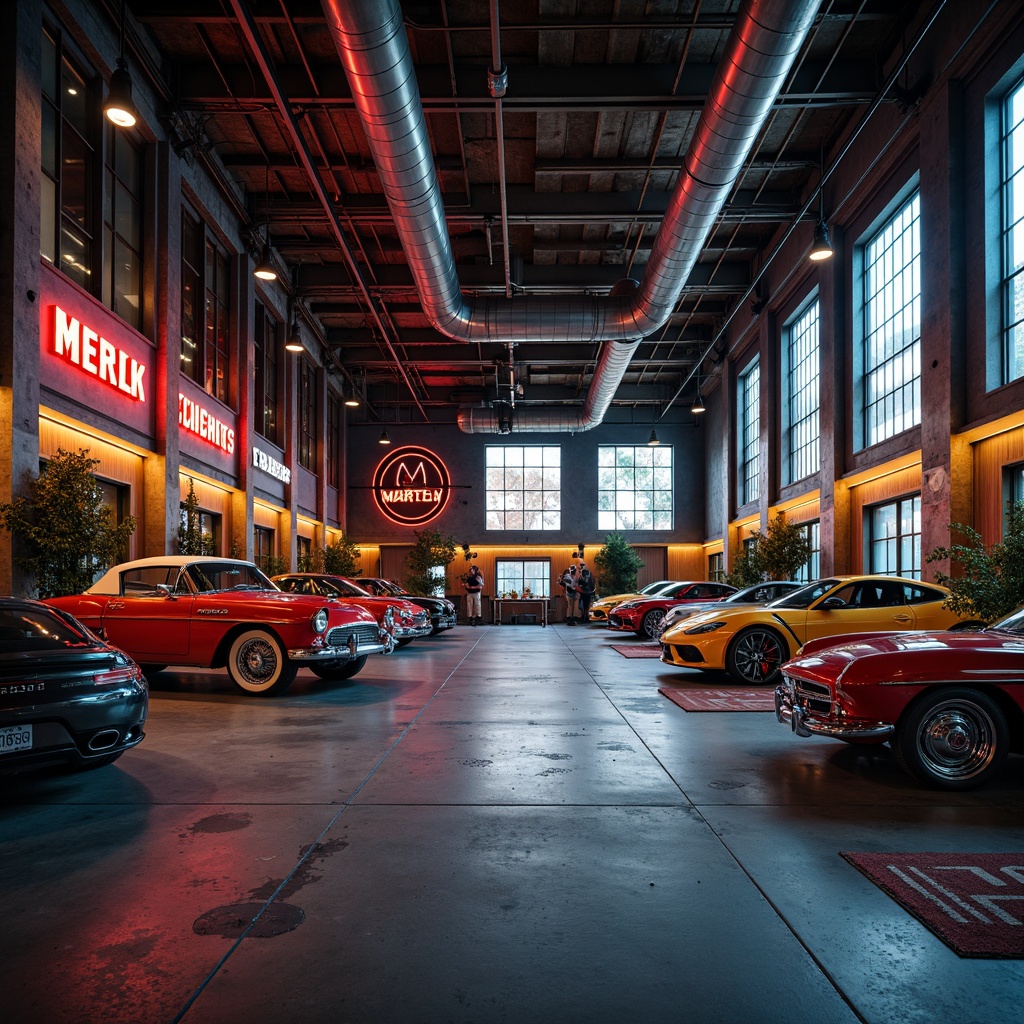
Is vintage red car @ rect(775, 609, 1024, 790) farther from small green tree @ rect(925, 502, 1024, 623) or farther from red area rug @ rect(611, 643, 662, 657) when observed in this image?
red area rug @ rect(611, 643, 662, 657)

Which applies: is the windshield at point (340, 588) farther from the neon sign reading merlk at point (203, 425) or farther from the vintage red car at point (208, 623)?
the vintage red car at point (208, 623)

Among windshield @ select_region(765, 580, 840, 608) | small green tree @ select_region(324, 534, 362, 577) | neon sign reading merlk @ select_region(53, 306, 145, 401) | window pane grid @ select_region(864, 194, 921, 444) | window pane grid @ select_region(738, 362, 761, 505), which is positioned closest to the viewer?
windshield @ select_region(765, 580, 840, 608)

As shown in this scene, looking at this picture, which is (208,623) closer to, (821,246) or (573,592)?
(821,246)

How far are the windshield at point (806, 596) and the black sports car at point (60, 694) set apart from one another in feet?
25.8

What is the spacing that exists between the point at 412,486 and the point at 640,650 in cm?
2109

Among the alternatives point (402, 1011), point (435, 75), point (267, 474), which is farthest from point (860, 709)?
point (267, 474)

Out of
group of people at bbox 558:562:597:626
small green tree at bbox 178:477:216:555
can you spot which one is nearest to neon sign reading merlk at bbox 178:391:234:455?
small green tree at bbox 178:477:216:555

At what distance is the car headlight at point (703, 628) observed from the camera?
10934 mm

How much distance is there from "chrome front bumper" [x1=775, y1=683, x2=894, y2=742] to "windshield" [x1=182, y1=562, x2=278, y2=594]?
22.1 feet

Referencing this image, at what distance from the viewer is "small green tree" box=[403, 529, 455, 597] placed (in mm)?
31078

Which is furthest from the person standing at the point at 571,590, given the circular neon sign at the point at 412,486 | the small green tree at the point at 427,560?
the circular neon sign at the point at 412,486

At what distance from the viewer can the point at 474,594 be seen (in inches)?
1284

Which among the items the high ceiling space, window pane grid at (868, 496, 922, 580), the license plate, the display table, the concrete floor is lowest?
the display table

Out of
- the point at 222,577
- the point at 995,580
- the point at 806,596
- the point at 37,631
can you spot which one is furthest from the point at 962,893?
the point at 222,577
